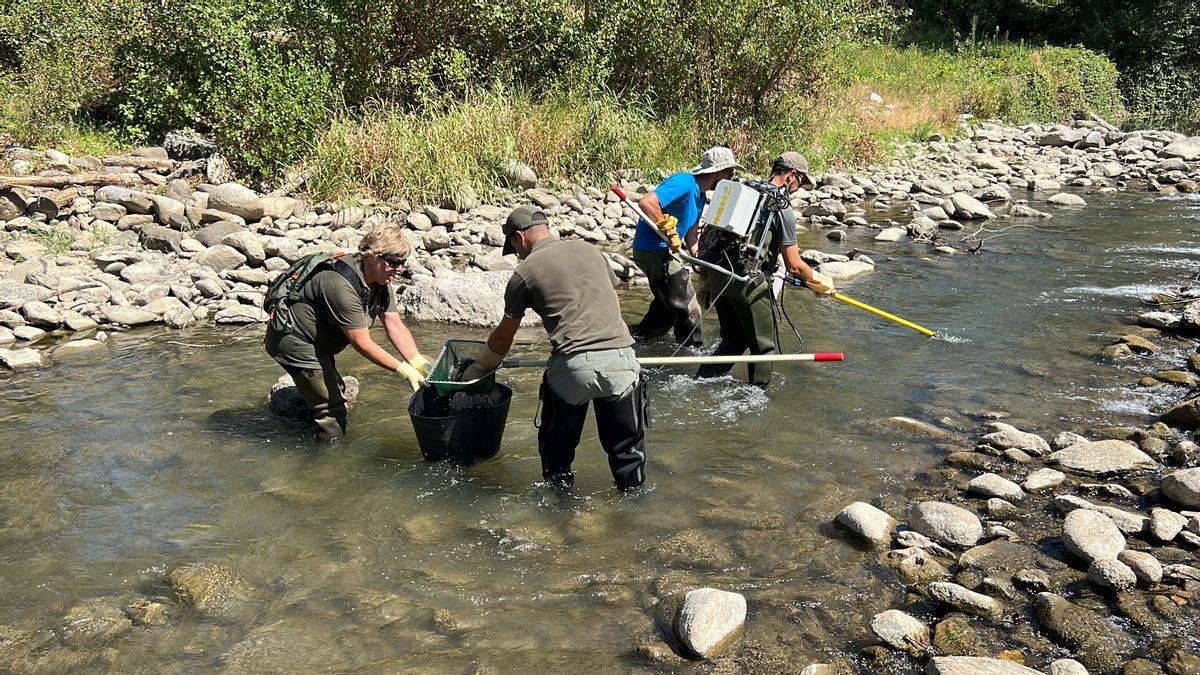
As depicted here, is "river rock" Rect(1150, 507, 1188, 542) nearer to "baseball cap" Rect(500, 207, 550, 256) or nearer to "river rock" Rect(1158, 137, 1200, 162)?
"baseball cap" Rect(500, 207, 550, 256)

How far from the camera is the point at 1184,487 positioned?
5.04 m

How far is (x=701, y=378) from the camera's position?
768 cm

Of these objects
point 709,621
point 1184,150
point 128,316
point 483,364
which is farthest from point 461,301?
point 1184,150

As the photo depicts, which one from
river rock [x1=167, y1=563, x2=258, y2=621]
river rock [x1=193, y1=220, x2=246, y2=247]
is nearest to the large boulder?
river rock [x1=167, y1=563, x2=258, y2=621]

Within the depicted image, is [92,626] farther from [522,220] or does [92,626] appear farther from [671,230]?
[671,230]

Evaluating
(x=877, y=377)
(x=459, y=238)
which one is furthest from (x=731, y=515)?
(x=459, y=238)

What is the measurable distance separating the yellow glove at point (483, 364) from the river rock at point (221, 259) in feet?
18.7

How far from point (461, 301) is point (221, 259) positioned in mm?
2821

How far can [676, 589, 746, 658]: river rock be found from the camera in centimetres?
400

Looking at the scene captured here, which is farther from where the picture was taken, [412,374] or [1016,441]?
[1016,441]

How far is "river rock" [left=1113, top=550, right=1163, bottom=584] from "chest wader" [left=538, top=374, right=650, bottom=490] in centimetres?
235

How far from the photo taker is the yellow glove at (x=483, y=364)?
517cm

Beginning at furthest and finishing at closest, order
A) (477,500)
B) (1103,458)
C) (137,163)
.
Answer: (137,163) → (1103,458) → (477,500)

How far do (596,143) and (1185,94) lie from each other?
84.1 ft
